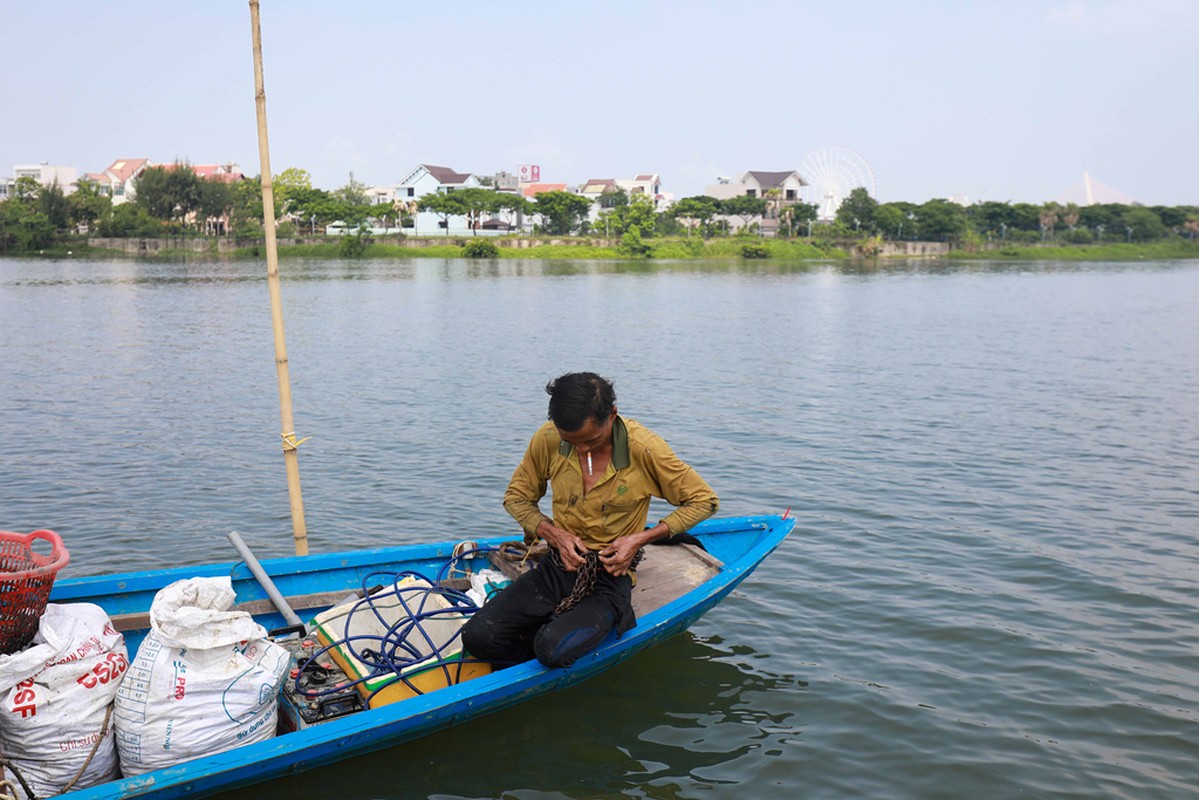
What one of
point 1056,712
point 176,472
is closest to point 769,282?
point 176,472

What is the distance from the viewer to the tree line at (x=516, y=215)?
2982 inches

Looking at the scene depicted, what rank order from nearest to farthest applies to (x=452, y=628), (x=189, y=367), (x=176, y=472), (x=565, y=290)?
(x=452, y=628) → (x=176, y=472) → (x=189, y=367) → (x=565, y=290)

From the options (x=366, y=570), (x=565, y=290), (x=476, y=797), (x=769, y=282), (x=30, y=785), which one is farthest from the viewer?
(x=769, y=282)

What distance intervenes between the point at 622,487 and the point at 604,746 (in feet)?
4.80

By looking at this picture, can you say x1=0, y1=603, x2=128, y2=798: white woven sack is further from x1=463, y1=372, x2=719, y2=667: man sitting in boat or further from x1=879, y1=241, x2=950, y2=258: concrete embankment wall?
x1=879, y1=241, x2=950, y2=258: concrete embankment wall

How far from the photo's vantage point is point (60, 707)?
4043 mm

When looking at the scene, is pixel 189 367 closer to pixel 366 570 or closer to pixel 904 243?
pixel 366 570

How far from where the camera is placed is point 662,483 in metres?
5.13

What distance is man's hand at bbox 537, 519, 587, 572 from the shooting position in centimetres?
502

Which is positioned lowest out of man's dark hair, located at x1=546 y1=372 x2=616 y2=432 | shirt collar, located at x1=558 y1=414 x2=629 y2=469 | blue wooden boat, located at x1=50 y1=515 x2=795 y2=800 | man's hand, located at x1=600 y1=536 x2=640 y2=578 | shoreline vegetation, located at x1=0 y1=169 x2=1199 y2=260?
blue wooden boat, located at x1=50 y1=515 x2=795 y2=800


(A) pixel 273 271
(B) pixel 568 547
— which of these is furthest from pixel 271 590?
(A) pixel 273 271

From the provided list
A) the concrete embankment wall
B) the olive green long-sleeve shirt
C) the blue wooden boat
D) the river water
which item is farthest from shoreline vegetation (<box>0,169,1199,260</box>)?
the olive green long-sleeve shirt

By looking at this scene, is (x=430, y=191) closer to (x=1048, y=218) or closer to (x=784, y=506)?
(x=1048, y=218)

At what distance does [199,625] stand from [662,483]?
2.29m
